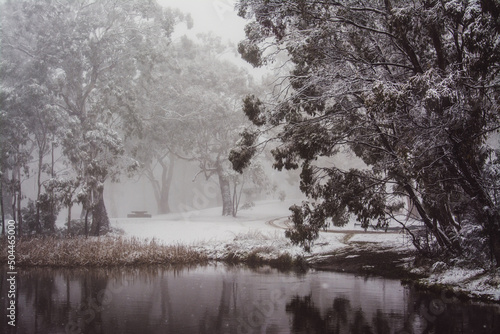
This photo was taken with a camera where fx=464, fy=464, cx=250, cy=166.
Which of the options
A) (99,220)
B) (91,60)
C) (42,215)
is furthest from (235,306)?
(91,60)

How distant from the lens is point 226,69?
37344mm

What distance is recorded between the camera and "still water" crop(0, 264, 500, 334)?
28.1 ft

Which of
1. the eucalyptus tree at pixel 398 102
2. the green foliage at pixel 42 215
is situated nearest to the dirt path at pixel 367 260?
the eucalyptus tree at pixel 398 102

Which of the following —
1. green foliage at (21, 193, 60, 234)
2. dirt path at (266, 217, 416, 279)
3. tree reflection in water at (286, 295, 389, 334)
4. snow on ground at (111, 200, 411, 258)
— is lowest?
tree reflection in water at (286, 295, 389, 334)

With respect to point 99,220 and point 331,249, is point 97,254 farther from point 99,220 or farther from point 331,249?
point 331,249

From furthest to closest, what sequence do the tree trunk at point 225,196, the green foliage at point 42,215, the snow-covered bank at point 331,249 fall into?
the tree trunk at point 225,196, the green foliage at point 42,215, the snow-covered bank at point 331,249

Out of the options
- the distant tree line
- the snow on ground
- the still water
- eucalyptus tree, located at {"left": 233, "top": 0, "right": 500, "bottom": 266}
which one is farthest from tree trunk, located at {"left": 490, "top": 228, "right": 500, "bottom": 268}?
the distant tree line

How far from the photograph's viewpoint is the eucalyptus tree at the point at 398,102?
10.4 m

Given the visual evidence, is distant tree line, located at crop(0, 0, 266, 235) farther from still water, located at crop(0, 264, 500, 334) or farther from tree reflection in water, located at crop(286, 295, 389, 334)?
tree reflection in water, located at crop(286, 295, 389, 334)

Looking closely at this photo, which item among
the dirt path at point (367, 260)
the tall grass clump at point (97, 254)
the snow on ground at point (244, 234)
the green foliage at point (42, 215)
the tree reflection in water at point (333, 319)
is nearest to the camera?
the tree reflection in water at point (333, 319)

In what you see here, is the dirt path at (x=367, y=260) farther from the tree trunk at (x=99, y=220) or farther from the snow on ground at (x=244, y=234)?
the tree trunk at (x=99, y=220)

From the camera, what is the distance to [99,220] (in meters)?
25.7

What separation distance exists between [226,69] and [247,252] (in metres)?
21.4

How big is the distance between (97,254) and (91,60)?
13.5 metres
